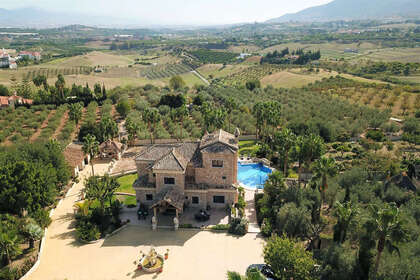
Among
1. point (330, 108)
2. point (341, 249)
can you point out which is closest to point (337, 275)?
point (341, 249)

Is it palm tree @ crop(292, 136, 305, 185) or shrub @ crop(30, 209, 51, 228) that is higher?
palm tree @ crop(292, 136, 305, 185)

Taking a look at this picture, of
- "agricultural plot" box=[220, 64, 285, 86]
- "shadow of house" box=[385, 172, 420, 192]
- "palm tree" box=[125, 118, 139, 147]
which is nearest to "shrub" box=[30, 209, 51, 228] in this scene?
"palm tree" box=[125, 118, 139, 147]

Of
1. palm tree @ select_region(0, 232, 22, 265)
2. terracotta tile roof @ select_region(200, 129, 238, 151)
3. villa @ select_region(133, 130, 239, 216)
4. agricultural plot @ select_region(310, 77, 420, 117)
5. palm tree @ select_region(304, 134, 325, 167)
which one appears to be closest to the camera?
palm tree @ select_region(0, 232, 22, 265)

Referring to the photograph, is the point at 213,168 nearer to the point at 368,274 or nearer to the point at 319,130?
the point at 368,274

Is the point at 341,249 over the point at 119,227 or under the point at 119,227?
over

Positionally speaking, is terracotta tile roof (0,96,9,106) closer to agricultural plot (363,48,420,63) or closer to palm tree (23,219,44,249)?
palm tree (23,219,44,249)
